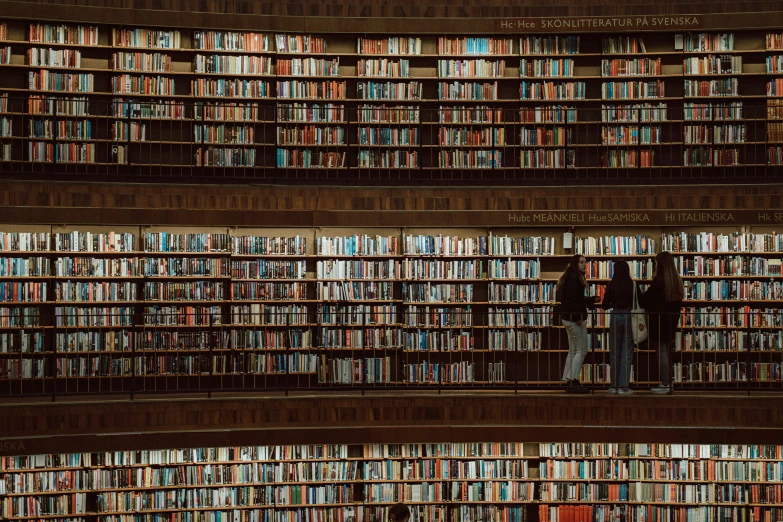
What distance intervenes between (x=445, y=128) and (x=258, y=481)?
3.69m

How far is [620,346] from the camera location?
6980mm

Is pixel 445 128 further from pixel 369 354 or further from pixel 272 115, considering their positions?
pixel 369 354

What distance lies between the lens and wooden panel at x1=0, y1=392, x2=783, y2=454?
22.5 feet

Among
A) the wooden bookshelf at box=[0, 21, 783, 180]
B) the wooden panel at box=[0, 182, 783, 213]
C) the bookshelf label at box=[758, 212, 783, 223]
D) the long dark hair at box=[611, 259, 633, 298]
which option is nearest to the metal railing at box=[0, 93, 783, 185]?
the wooden bookshelf at box=[0, 21, 783, 180]

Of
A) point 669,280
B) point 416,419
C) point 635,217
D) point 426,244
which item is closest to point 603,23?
point 635,217

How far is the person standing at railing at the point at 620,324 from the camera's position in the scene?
690 cm

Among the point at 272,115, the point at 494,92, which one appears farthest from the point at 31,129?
the point at 494,92

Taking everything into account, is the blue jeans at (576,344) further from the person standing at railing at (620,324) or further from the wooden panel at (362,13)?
the wooden panel at (362,13)

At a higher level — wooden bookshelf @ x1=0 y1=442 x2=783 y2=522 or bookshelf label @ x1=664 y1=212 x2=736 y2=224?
bookshelf label @ x1=664 y1=212 x2=736 y2=224

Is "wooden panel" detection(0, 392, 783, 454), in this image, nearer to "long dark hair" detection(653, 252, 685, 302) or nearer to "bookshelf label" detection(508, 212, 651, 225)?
"long dark hair" detection(653, 252, 685, 302)

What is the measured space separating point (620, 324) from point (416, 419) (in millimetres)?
1654

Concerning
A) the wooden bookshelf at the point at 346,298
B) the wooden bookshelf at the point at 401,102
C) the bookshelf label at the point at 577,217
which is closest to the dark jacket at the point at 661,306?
the wooden bookshelf at the point at 346,298

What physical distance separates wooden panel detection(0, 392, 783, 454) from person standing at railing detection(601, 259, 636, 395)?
6.1 inches

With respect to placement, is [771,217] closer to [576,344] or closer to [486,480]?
[576,344]
